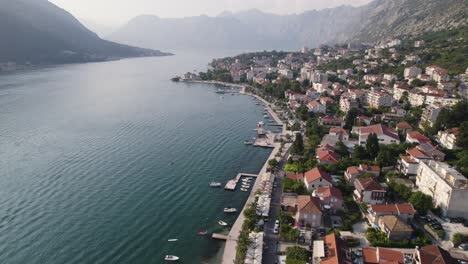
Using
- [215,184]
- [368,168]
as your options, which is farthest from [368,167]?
[215,184]

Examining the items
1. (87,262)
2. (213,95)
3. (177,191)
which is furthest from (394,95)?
(87,262)

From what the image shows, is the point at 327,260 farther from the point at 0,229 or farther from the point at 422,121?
the point at 422,121

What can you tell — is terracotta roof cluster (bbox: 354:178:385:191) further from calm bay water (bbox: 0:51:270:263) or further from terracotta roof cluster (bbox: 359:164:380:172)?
calm bay water (bbox: 0:51:270:263)

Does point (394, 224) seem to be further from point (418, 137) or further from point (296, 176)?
point (418, 137)

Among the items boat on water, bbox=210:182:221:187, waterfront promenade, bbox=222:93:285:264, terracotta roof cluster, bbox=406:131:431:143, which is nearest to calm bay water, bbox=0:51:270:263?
boat on water, bbox=210:182:221:187

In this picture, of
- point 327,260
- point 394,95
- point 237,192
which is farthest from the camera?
point 394,95

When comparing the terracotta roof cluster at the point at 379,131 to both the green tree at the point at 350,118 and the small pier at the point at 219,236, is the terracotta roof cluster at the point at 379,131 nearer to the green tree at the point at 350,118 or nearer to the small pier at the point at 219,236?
the green tree at the point at 350,118
